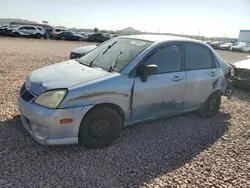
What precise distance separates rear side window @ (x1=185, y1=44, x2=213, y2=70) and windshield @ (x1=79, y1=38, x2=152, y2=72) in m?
0.83

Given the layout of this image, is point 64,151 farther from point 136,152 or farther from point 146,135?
point 146,135

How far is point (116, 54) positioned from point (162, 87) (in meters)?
0.94

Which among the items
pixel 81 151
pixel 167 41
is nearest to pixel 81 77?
pixel 81 151

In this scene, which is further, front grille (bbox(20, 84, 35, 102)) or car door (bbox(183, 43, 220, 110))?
car door (bbox(183, 43, 220, 110))

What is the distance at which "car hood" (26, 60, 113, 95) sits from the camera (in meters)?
3.18

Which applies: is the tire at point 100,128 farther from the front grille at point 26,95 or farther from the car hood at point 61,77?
the front grille at point 26,95

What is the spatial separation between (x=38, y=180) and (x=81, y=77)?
1427 millimetres

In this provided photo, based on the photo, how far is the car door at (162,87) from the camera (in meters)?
3.64

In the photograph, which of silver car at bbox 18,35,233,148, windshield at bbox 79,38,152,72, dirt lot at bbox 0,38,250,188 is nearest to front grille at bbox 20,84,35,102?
silver car at bbox 18,35,233,148

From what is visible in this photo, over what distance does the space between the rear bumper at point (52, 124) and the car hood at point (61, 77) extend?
0.28 meters

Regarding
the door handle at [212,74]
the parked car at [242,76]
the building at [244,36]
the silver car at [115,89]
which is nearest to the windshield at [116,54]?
the silver car at [115,89]

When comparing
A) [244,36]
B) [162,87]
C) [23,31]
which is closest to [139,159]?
[162,87]

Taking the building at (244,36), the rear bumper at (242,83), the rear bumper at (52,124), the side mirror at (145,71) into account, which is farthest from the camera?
the building at (244,36)

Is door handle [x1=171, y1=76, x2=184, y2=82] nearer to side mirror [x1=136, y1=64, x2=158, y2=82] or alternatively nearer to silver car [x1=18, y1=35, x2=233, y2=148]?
silver car [x1=18, y1=35, x2=233, y2=148]
